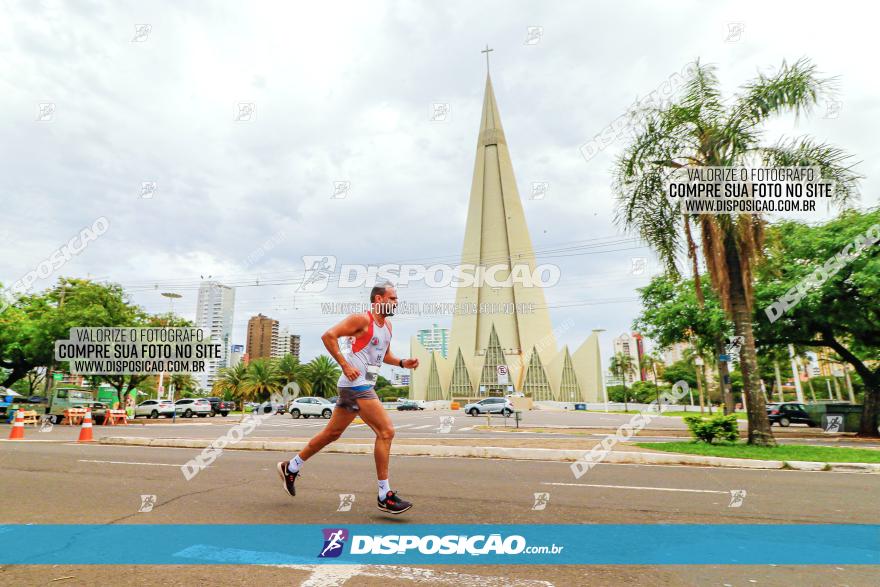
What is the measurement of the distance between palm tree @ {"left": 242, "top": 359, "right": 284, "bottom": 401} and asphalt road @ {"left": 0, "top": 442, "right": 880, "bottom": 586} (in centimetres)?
4433

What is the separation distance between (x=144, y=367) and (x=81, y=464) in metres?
24.1

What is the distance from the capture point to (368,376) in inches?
188

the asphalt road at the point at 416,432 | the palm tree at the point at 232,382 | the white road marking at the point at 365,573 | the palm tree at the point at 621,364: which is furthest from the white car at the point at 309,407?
the palm tree at the point at 621,364

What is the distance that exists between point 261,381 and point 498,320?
136 ft

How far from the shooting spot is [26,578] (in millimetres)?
3035

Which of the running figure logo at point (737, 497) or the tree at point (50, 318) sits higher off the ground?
the tree at point (50, 318)

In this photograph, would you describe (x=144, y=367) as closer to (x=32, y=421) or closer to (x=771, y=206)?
(x=32, y=421)

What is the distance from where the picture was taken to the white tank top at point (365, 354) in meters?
4.61

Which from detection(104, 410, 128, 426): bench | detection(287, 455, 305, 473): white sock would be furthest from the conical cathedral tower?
Result: detection(287, 455, 305, 473): white sock

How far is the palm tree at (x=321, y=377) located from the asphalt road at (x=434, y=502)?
46.4 metres

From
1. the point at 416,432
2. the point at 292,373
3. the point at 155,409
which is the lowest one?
the point at 416,432

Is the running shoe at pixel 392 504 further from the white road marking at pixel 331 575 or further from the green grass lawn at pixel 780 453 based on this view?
the green grass lawn at pixel 780 453

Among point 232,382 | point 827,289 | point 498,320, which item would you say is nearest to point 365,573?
point 827,289

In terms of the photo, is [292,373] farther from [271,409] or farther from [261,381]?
[271,409]
